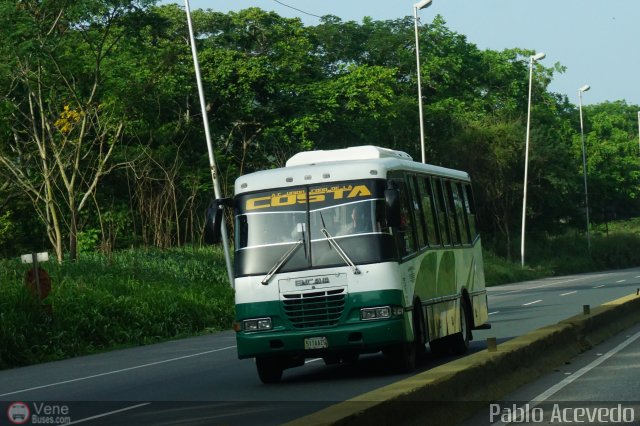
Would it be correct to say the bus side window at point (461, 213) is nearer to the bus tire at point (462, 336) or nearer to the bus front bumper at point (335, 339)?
the bus tire at point (462, 336)

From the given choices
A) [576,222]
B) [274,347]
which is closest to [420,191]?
[274,347]

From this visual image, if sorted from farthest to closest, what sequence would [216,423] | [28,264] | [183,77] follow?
[183,77] → [28,264] → [216,423]

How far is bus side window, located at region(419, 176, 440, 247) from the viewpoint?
17.5 m

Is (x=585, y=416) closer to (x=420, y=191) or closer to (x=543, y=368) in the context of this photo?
(x=543, y=368)

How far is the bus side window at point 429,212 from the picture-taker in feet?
57.3

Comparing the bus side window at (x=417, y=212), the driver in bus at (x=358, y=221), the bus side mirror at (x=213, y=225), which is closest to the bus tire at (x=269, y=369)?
the bus side mirror at (x=213, y=225)

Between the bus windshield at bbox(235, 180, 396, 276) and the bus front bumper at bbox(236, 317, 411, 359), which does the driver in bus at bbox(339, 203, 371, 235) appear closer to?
the bus windshield at bbox(235, 180, 396, 276)

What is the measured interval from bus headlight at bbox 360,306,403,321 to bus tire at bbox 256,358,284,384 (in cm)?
153

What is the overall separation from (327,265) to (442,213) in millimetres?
3957

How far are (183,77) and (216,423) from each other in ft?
139

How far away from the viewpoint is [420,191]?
57.1 ft

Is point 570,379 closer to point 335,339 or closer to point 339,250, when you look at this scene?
point 335,339

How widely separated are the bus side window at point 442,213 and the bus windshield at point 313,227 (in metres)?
2.93

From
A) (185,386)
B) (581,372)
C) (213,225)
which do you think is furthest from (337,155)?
(581,372)
